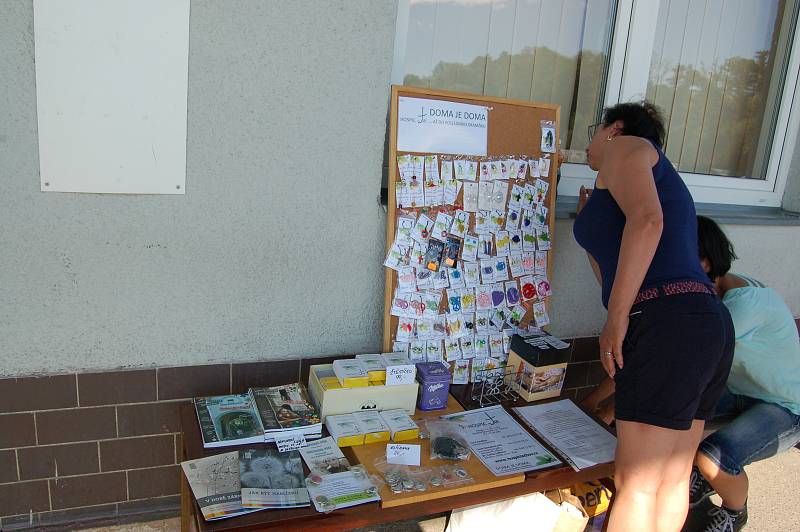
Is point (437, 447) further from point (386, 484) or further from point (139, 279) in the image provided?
point (139, 279)

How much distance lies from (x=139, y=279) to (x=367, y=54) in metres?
1.13

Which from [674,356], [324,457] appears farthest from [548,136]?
[324,457]

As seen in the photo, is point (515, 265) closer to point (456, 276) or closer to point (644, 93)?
point (456, 276)

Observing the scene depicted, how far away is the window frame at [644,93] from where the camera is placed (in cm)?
275

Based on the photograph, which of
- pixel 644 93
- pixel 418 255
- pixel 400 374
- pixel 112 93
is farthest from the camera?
pixel 644 93

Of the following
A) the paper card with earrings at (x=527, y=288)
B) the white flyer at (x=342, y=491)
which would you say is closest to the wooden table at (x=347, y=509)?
the white flyer at (x=342, y=491)

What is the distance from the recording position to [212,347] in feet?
6.92

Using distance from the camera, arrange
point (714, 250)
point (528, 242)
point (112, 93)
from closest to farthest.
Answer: point (112, 93), point (714, 250), point (528, 242)

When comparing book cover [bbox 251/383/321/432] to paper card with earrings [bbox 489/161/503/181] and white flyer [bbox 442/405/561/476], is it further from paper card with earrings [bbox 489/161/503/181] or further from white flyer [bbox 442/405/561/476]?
paper card with earrings [bbox 489/161/503/181]

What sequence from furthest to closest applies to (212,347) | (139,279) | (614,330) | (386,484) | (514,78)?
(514,78)
(212,347)
(139,279)
(614,330)
(386,484)

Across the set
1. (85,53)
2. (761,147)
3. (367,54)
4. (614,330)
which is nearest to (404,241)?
(367,54)

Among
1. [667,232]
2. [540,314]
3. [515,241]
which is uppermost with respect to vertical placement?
[667,232]

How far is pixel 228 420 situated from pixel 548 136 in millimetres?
1680

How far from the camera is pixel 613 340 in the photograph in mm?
1796
